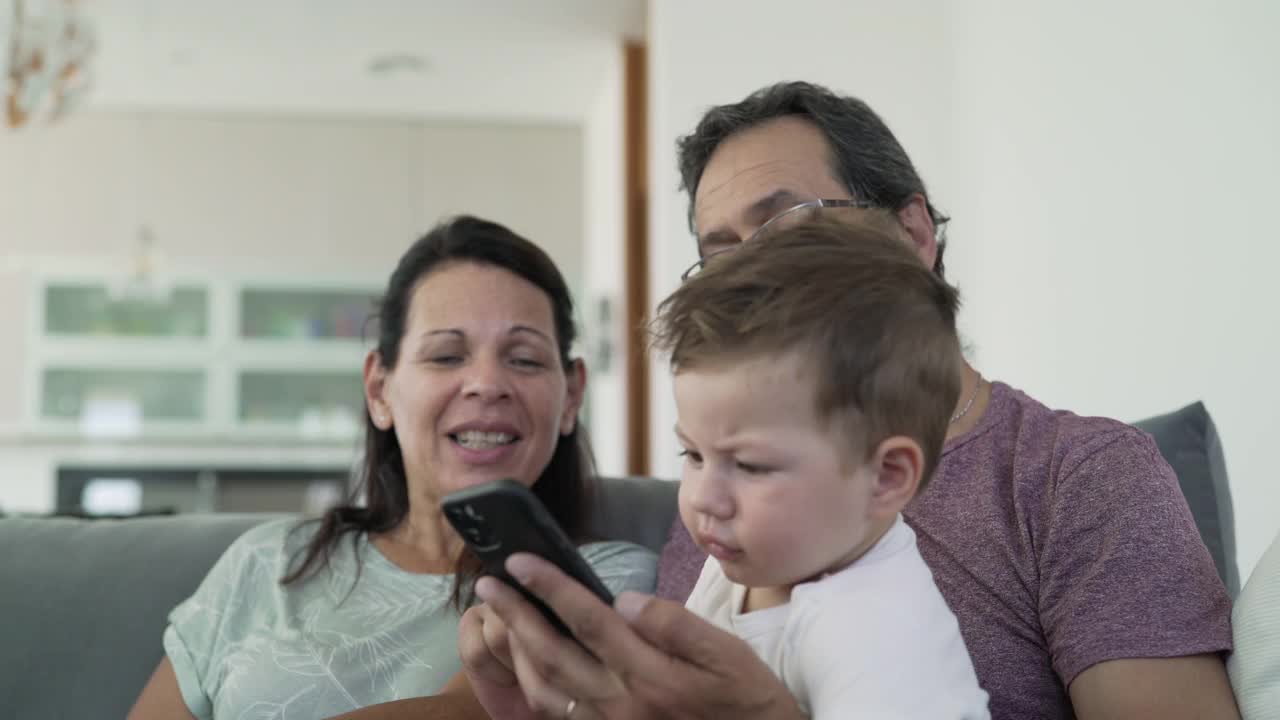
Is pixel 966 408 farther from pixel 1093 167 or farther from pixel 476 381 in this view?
pixel 1093 167

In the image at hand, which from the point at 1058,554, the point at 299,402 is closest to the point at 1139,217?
the point at 1058,554

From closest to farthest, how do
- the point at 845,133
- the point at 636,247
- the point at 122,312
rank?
1. the point at 845,133
2. the point at 636,247
3. the point at 122,312

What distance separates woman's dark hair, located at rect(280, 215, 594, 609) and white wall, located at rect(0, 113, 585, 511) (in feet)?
16.6

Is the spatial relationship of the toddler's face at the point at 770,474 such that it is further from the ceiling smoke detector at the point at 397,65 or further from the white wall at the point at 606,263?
the ceiling smoke detector at the point at 397,65

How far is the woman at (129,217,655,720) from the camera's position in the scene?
1633 millimetres

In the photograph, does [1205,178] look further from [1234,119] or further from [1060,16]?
[1060,16]

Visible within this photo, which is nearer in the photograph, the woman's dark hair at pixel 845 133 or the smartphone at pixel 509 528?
the smartphone at pixel 509 528

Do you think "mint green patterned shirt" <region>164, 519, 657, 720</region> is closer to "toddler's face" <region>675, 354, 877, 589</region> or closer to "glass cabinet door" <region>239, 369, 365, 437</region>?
"toddler's face" <region>675, 354, 877, 589</region>

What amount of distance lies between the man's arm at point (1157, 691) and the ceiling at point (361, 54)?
4.60 meters

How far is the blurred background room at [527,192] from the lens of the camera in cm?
207

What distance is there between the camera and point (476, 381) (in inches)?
69.0

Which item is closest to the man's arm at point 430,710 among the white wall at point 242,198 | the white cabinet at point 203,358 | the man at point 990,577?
the man at point 990,577

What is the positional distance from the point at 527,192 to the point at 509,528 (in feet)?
20.7

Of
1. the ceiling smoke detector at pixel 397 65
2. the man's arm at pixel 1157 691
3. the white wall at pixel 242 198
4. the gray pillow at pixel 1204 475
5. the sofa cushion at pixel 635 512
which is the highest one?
the ceiling smoke detector at pixel 397 65
